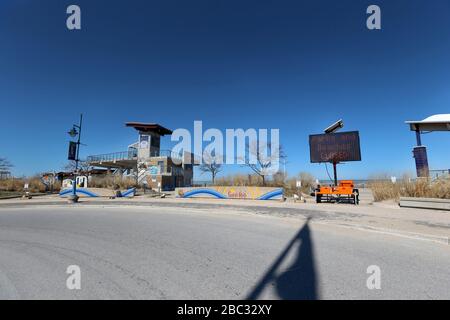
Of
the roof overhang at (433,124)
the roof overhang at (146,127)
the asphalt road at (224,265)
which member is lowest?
the asphalt road at (224,265)

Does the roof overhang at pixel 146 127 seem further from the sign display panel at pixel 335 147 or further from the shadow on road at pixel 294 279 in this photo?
the shadow on road at pixel 294 279

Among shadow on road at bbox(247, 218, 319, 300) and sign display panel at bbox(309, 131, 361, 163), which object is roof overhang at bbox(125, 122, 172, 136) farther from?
shadow on road at bbox(247, 218, 319, 300)

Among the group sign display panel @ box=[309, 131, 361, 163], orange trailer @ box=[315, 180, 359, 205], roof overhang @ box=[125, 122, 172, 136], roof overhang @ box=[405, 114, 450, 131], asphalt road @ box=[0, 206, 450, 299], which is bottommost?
asphalt road @ box=[0, 206, 450, 299]

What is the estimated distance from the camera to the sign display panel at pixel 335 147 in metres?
15.9

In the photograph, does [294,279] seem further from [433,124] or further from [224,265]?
[433,124]

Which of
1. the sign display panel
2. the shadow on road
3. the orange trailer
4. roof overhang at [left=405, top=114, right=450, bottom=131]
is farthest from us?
roof overhang at [left=405, top=114, right=450, bottom=131]

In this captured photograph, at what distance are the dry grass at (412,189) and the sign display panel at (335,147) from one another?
2.52 m

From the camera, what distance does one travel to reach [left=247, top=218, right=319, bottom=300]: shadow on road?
283cm

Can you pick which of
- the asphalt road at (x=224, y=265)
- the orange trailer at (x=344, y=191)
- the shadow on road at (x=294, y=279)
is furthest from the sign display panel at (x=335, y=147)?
the shadow on road at (x=294, y=279)

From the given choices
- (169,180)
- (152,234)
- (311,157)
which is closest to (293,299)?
(152,234)

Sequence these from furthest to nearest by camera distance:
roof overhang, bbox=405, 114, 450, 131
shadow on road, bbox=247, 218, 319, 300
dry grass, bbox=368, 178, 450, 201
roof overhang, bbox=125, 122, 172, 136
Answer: roof overhang, bbox=125, 122, 172, 136 < roof overhang, bbox=405, 114, 450, 131 < dry grass, bbox=368, 178, 450, 201 < shadow on road, bbox=247, 218, 319, 300

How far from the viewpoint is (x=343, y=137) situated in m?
16.2

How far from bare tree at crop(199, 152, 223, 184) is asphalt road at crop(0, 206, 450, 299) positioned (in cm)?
4323

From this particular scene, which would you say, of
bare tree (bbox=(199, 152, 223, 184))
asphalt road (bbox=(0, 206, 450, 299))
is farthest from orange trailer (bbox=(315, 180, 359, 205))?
bare tree (bbox=(199, 152, 223, 184))
